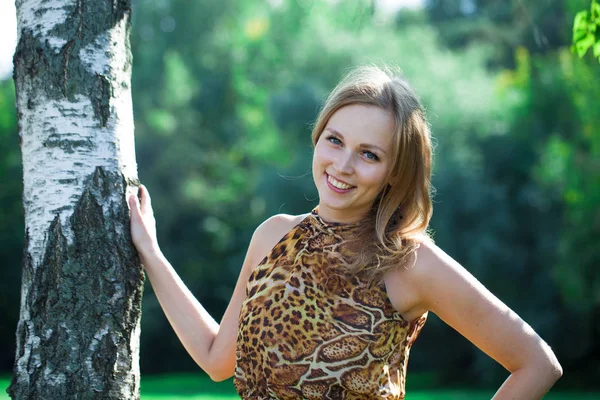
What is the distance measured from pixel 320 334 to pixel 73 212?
2.79 ft

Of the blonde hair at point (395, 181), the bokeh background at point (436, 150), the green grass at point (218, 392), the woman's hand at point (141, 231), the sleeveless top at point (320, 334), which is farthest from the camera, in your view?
the bokeh background at point (436, 150)

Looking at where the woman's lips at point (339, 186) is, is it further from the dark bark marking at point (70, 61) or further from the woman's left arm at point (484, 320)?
the dark bark marking at point (70, 61)

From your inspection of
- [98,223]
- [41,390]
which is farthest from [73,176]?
[41,390]

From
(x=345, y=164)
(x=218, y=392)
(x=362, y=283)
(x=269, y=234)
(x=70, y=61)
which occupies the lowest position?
(x=218, y=392)

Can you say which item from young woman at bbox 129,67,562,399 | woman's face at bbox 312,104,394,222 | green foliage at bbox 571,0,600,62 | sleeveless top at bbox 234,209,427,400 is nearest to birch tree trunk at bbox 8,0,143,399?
young woman at bbox 129,67,562,399

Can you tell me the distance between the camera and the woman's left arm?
2385 mm

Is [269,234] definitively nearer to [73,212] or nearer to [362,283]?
[362,283]

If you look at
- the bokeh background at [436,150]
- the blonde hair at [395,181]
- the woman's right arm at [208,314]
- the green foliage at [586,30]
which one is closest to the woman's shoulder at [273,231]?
the woman's right arm at [208,314]

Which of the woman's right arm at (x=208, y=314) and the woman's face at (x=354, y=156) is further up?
the woman's face at (x=354, y=156)

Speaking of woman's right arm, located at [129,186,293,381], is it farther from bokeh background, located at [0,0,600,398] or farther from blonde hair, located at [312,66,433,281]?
bokeh background, located at [0,0,600,398]

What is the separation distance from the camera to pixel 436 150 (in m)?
16.0

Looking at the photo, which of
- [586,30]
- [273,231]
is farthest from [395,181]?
[586,30]

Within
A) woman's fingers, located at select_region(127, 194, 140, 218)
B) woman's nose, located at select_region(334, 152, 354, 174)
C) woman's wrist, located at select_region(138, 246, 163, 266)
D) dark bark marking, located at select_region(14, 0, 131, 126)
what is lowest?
woman's wrist, located at select_region(138, 246, 163, 266)

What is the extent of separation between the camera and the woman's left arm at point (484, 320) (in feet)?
7.82
